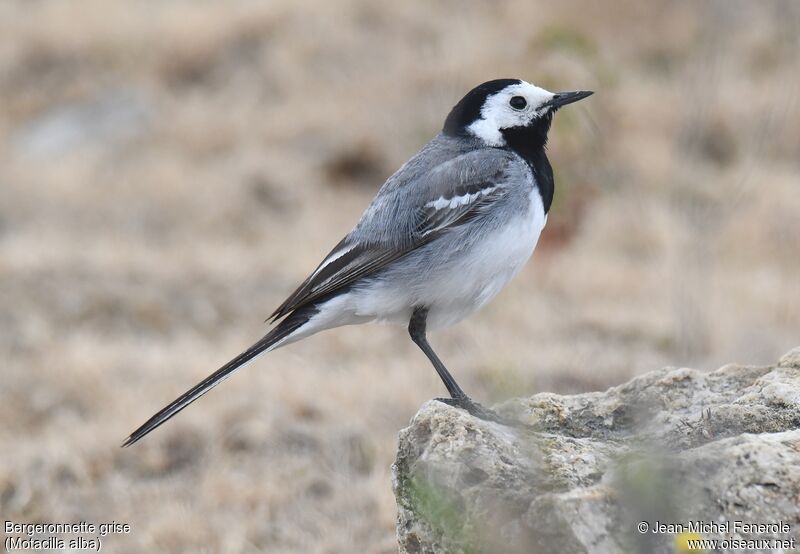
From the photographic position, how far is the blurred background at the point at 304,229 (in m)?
6.55

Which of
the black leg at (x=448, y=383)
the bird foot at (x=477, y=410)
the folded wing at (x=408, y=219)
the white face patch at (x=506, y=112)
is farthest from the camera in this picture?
the white face patch at (x=506, y=112)

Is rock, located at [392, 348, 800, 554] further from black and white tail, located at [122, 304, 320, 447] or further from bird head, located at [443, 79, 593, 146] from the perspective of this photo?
bird head, located at [443, 79, 593, 146]

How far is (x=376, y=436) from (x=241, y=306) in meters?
3.87

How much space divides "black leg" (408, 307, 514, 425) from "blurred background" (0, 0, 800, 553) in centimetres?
33

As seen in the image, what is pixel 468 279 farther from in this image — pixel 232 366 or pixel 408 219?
pixel 232 366

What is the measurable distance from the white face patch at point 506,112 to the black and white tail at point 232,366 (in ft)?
3.71

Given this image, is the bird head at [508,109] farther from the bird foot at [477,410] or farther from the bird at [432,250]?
the bird foot at [477,410]

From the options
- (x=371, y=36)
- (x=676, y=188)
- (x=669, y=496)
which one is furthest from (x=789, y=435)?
(x=371, y=36)

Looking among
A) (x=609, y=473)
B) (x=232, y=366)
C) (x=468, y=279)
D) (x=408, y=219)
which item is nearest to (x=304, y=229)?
(x=408, y=219)

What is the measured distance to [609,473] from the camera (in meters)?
3.32

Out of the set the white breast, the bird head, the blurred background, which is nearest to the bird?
the white breast

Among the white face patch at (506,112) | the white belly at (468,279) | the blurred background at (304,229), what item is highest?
the white face patch at (506,112)

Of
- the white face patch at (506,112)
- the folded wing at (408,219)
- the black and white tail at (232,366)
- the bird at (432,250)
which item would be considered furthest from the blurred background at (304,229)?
the white face patch at (506,112)

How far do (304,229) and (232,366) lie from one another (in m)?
8.30
